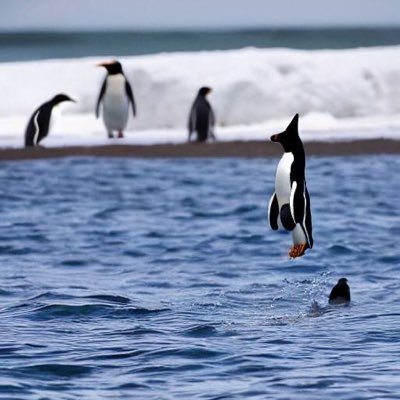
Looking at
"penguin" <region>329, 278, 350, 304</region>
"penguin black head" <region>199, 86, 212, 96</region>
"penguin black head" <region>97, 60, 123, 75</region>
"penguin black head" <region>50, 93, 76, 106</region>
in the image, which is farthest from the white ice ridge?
"penguin" <region>329, 278, 350, 304</region>

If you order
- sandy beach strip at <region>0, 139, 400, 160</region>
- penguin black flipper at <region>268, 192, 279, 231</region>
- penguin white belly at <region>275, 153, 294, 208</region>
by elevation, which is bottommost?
penguin black flipper at <region>268, 192, 279, 231</region>

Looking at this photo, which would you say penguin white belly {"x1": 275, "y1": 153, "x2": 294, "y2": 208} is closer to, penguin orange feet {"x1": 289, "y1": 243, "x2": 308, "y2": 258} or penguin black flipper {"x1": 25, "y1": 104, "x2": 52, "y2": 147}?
penguin orange feet {"x1": 289, "y1": 243, "x2": 308, "y2": 258}

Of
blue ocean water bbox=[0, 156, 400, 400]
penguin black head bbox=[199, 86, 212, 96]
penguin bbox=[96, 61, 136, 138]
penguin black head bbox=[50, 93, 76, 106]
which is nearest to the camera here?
blue ocean water bbox=[0, 156, 400, 400]

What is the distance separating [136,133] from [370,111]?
3860 mm

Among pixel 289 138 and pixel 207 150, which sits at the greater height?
pixel 289 138

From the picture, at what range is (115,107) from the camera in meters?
20.9

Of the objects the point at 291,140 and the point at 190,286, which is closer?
the point at 291,140

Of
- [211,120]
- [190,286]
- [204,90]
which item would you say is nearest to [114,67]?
[204,90]

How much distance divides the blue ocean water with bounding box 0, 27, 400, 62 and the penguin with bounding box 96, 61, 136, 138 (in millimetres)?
11015

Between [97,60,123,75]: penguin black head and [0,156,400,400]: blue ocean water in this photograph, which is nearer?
[0,156,400,400]: blue ocean water

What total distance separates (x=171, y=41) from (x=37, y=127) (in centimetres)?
1440

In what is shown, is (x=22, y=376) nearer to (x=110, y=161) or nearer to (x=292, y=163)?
(x=292, y=163)

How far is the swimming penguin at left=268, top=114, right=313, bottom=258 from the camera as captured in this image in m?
9.09

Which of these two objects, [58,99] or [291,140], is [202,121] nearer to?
[58,99]
